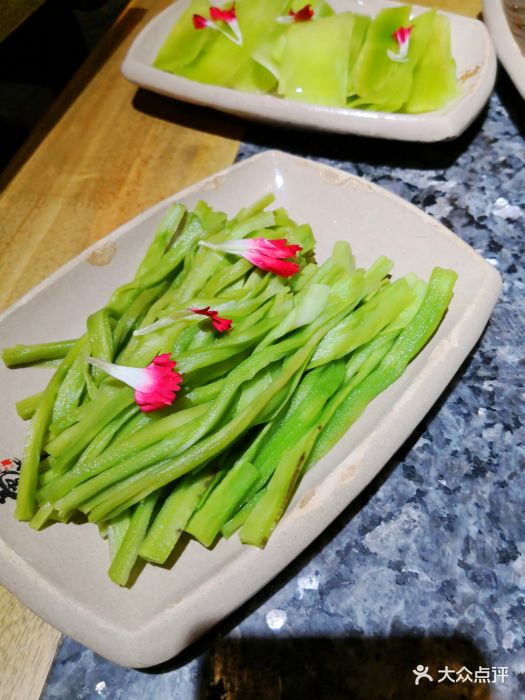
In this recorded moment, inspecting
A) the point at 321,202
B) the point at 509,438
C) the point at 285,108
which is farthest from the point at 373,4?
the point at 509,438

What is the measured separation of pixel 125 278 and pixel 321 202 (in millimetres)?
484

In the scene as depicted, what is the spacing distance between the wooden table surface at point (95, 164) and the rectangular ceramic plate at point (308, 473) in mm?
304

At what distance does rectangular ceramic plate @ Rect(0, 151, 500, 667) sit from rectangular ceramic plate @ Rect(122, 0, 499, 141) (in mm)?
178

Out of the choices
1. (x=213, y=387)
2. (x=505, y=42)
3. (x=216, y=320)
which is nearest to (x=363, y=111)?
A: (x=505, y=42)

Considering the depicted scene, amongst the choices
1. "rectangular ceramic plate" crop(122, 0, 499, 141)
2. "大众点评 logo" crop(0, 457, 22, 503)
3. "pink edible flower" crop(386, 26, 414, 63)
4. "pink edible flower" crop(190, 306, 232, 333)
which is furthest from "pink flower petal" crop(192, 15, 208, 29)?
"大众点评 logo" crop(0, 457, 22, 503)

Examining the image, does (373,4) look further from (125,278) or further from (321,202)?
(125,278)

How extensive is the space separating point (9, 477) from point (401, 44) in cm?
146

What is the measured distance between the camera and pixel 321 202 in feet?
4.58

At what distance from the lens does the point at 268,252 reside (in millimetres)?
1153

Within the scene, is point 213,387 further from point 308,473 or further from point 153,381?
point 308,473

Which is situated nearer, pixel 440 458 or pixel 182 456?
pixel 182 456

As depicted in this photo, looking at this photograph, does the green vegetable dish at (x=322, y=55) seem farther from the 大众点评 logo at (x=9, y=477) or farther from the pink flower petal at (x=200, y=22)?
the 大众点评 logo at (x=9, y=477)

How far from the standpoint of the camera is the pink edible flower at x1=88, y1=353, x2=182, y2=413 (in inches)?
38.0

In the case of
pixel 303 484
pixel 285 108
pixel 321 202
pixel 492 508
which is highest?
pixel 285 108
